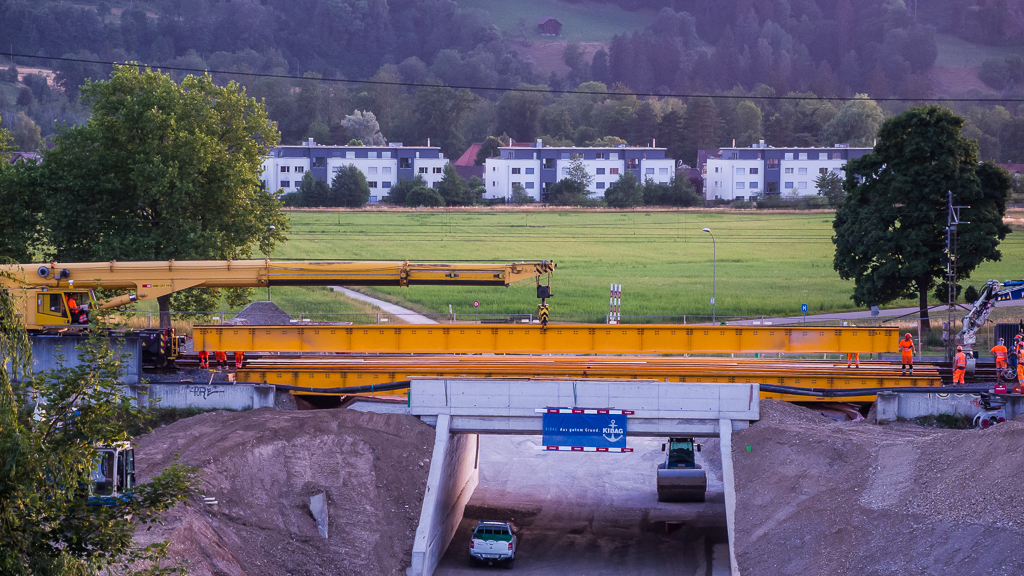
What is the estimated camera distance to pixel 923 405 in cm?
2930

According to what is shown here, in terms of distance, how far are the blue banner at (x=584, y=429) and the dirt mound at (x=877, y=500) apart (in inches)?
134

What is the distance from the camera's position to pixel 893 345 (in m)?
33.0

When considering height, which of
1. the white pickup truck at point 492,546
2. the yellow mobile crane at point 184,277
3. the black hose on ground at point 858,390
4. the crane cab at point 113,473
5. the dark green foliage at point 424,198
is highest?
the dark green foliage at point 424,198

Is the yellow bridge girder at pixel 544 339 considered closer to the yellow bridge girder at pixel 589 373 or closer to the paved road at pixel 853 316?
the yellow bridge girder at pixel 589 373

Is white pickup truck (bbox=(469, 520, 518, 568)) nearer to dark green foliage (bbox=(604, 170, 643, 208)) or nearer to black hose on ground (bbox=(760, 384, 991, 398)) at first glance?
black hose on ground (bbox=(760, 384, 991, 398))

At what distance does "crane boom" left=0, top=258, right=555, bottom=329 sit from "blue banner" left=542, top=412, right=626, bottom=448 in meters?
4.89

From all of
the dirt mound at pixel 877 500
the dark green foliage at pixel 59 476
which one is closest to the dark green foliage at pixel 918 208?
the dirt mound at pixel 877 500

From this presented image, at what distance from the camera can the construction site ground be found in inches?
824

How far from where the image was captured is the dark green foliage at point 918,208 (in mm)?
45594

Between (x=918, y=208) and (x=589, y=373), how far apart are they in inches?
921

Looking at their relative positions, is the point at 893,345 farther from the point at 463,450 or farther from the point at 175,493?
the point at 175,493

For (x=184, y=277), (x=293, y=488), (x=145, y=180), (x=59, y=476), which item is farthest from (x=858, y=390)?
(x=145, y=180)

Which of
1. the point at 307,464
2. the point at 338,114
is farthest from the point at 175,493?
the point at 338,114

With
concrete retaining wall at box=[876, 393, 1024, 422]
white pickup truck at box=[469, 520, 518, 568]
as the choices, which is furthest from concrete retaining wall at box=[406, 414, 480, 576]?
concrete retaining wall at box=[876, 393, 1024, 422]
